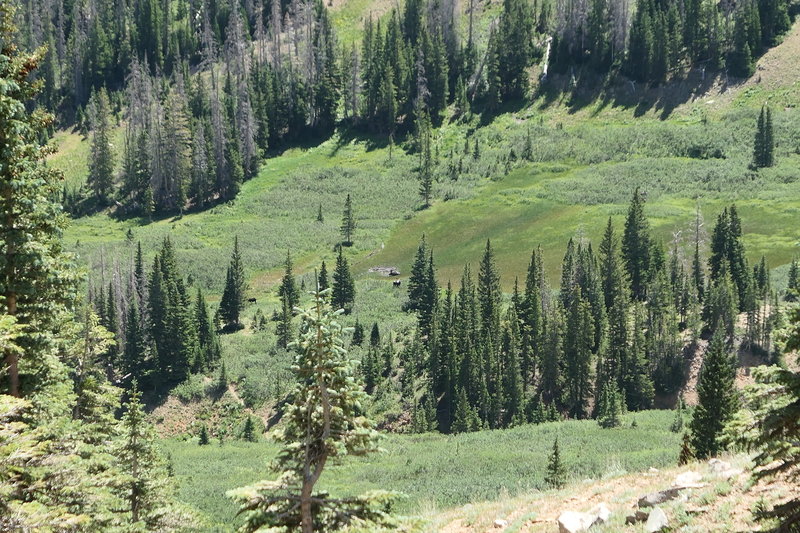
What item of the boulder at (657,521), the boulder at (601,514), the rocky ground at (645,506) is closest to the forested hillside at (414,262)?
the rocky ground at (645,506)

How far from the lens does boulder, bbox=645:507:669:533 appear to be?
1580 cm

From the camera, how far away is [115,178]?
164 metres

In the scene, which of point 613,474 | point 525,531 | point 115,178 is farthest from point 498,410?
point 115,178

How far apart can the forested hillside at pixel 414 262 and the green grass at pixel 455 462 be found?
493mm

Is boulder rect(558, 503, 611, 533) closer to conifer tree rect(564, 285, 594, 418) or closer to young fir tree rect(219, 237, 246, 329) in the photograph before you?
conifer tree rect(564, 285, 594, 418)

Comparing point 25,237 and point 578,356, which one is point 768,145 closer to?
point 578,356

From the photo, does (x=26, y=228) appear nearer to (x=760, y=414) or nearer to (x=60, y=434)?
(x=60, y=434)

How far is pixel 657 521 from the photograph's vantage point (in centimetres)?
1593

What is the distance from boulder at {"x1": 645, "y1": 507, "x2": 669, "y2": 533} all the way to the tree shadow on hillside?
149410 mm

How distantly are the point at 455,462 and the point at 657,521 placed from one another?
127 feet

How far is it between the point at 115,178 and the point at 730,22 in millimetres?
140598

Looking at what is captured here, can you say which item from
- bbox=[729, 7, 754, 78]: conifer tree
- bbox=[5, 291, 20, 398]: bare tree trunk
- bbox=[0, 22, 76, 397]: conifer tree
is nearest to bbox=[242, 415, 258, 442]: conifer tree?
bbox=[0, 22, 76, 397]: conifer tree

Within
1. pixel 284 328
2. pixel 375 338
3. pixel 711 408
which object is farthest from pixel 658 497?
pixel 284 328

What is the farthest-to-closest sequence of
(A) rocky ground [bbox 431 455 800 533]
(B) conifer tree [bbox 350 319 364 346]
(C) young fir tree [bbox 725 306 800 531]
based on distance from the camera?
(B) conifer tree [bbox 350 319 364 346]
(A) rocky ground [bbox 431 455 800 533]
(C) young fir tree [bbox 725 306 800 531]
